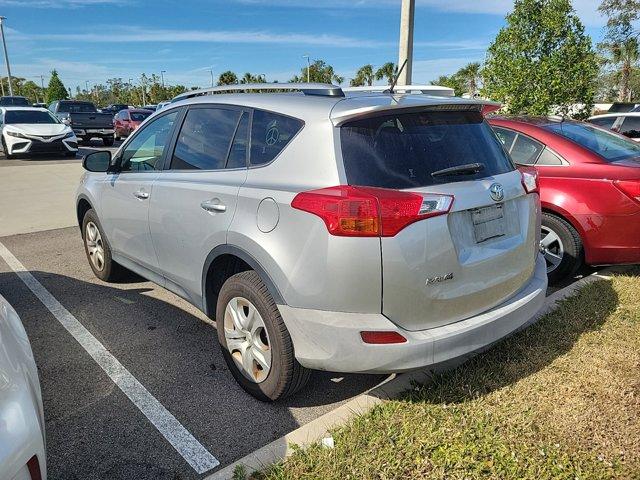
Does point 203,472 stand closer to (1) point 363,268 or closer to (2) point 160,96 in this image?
(1) point 363,268

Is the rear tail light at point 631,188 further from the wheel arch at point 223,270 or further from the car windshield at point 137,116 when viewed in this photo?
the car windshield at point 137,116

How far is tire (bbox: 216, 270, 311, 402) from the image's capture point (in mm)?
2648

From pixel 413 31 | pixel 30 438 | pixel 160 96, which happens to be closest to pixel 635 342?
pixel 30 438

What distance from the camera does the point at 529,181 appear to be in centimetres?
310

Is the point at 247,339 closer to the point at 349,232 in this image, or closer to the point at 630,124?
the point at 349,232

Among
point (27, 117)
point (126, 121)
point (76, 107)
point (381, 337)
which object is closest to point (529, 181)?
point (381, 337)

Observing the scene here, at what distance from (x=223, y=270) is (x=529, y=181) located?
199 centimetres

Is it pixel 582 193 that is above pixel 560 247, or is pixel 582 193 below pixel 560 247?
above

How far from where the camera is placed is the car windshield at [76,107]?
2202 centimetres

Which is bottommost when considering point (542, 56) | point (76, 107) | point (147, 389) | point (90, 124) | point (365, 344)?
point (147, 389)

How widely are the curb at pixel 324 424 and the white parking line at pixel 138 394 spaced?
0.70ft

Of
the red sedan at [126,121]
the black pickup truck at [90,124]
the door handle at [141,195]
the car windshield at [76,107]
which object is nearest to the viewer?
the door handle at [141,195]

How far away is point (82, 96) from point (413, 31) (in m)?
114

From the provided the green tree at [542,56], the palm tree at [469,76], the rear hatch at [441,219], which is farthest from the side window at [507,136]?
Result: the palm tree at [469,76]
